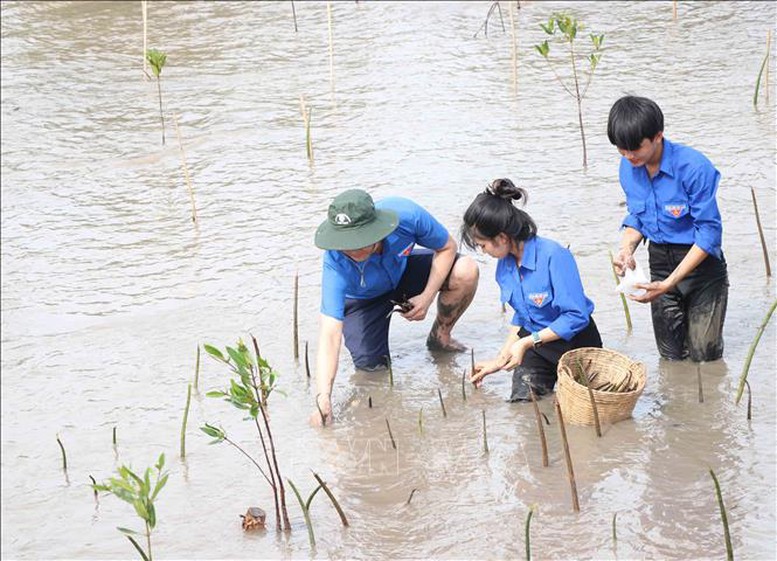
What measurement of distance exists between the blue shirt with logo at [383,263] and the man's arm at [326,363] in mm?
56

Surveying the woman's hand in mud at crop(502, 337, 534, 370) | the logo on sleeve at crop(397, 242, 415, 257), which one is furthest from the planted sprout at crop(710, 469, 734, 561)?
the logo on sleeve at crop(397, 242, 415, 257)

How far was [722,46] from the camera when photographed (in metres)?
10.6

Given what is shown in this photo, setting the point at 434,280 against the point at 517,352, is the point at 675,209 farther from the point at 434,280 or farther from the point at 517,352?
the point at 434,280

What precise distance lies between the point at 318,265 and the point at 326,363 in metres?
1.97

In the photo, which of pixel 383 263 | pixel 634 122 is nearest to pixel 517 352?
pixel 383 263

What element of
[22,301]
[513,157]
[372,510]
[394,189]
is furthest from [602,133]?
[372,510]

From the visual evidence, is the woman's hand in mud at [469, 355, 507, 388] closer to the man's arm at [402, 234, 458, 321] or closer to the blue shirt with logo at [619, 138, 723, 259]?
the man's arm at [402, 234, 458, 321]

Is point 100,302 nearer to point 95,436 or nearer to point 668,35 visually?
point 95,436

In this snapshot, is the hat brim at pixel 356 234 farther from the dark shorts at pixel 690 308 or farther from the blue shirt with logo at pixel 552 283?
the dark shorts at pixel 690 308

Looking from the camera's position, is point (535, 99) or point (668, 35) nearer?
point (535, 99)

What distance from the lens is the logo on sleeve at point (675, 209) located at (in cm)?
529

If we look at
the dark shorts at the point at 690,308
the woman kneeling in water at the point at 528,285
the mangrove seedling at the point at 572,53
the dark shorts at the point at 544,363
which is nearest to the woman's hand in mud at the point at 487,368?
the woman kneeling in water at the point at 528,285

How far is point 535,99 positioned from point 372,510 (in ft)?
19.1

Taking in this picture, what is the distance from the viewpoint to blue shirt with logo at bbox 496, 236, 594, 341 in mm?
5137
